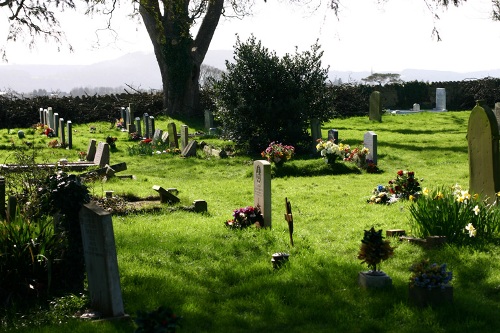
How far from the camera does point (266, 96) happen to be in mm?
24938

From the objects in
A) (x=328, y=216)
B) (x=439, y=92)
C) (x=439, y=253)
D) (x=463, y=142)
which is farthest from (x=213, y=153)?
(x=439, y=92)

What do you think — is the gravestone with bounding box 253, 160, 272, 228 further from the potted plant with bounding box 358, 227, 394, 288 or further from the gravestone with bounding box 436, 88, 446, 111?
the gravestone with bounding box 436, 88, 446, 111

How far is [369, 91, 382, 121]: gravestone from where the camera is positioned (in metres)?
36.3

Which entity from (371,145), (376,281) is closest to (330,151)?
(371,145)

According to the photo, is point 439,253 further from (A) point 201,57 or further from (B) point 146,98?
(B) point 146,98

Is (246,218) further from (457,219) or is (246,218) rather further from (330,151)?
(330,151)

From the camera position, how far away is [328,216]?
13352 mm

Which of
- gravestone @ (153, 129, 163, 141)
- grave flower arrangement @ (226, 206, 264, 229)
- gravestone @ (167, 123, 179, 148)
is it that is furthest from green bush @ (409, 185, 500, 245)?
gravestone @ (153, 129, 163, 141)

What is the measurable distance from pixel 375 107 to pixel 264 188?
25773 millimetres

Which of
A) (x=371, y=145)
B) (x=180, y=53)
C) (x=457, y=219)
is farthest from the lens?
(x=180, y=53)

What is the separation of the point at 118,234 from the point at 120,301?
4.09 meters

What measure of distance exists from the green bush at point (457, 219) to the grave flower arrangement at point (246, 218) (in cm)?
264

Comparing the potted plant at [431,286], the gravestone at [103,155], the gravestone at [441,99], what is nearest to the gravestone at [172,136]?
the gravestone at [103,155]

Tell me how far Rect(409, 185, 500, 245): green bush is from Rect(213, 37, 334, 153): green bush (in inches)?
551
